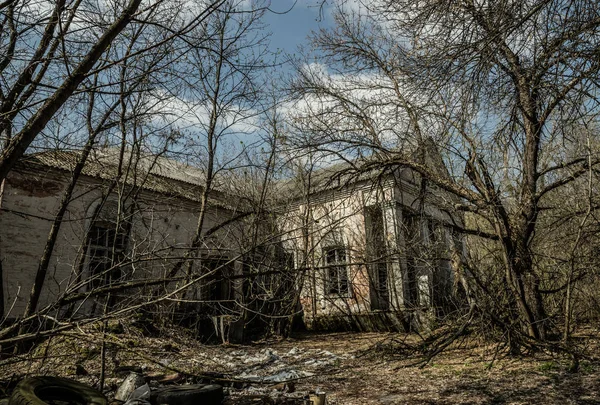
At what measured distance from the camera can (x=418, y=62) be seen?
19.8 feet

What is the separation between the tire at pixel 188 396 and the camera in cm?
532

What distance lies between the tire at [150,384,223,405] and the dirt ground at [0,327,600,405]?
10.3 inches

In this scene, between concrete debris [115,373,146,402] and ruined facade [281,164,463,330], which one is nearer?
concrete debris [115,373,146,402]

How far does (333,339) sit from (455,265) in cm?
513

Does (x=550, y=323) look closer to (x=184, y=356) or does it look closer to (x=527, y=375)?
(x=527, y=375)

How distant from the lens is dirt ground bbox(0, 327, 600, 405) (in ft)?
18.4

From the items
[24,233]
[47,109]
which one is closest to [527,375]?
[47,109]

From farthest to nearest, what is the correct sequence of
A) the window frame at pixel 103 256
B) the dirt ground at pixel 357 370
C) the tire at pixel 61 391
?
1. the window frame at pixel 103 256
2. the dirt ground at pixel 357 370
3. the tire at pixel 61 391

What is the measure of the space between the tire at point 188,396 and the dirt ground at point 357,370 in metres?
0.26

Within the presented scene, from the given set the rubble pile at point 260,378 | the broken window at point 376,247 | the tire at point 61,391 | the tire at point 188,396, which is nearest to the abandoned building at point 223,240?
the broken window at point 376,247

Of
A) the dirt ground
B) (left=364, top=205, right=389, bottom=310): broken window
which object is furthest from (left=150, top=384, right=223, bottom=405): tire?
(left=364, top=205, right=389, bottom=310): broken window

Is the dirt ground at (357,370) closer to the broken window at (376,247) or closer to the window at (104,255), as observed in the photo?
the window at (104,255)

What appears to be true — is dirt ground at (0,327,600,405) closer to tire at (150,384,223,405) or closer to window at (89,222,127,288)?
tire at (150,384,223,405)

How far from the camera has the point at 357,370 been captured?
308 inches
